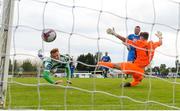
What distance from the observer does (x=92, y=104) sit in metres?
7.12

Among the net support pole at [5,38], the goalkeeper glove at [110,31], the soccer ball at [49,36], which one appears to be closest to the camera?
the net support pole at [5,38]

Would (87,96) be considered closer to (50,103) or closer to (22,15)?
(50,103)

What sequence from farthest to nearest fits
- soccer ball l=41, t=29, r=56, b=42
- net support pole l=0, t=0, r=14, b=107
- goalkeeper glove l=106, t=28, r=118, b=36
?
soccer ball l=41, t=29, r=56, b=42, goalkeeper glove l=106, t=28, r=118, b=36, net support pole l=0, t=0, r=14, b=107

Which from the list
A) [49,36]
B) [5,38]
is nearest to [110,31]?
[49,36]

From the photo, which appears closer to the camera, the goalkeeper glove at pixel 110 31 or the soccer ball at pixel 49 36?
the goalkeeper glove at pixel 110 31

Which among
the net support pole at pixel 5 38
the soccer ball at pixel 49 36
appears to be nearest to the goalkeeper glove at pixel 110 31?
the soccer ball at pixel 49 36

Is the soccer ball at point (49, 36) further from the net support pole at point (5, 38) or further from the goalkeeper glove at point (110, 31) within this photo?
the net support pole at point (5, 38)

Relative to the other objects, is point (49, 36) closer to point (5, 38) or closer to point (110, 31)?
point (110, 31)

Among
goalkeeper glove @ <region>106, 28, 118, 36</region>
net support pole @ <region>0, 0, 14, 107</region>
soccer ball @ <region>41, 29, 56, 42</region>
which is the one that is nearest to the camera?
net support pole @ <region>0, 0, 14, 107</region>

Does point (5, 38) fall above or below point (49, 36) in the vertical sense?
below

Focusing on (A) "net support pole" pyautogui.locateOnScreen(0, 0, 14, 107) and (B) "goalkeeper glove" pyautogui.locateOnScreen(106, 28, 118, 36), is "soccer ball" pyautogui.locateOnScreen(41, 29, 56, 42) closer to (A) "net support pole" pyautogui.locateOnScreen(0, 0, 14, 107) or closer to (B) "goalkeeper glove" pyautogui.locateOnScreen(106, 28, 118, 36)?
(B) "goalkeeper glove" pyautogui.locateOnScreen(106, 28, 118, 36)

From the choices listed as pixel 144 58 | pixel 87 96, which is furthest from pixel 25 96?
pixel 144 58

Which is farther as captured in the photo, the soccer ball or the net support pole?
the soccer ball

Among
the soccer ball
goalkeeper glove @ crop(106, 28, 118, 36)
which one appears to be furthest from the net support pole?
goalkeeper glove @ crop(106, 28, 118, 36)
